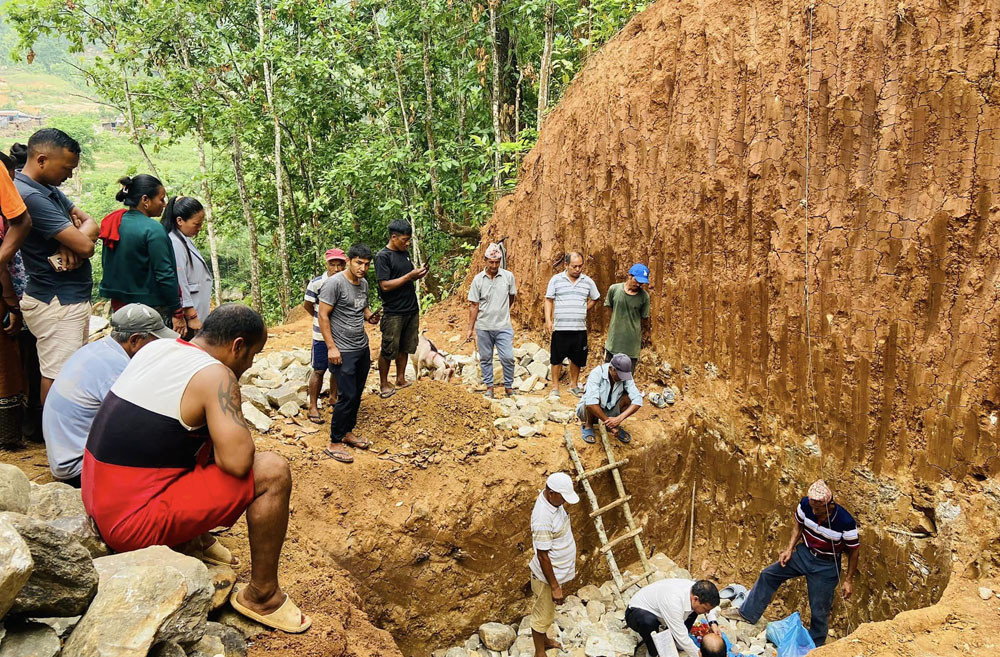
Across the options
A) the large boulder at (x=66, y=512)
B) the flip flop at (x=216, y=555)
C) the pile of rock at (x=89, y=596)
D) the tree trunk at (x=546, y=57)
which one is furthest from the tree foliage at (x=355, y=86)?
the pile of rock at (x=89, y=596)

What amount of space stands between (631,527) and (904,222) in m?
3.81

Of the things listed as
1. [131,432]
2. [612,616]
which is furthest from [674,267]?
[131,432]

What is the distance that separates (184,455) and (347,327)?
251cm

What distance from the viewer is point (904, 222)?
496 cm

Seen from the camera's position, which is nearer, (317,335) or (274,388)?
(317,335)

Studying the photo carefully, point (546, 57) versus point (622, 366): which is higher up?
point (546, 57)

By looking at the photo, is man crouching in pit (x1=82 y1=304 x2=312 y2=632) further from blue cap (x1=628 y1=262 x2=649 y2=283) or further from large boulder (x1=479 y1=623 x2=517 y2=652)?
blue cap (x1=628 y1=262 x2=649 y2=283)

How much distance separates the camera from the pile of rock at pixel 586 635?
557cm

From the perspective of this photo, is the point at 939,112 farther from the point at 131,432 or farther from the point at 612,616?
the point at 131,432

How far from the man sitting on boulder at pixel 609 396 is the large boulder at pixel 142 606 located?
13.2 ft

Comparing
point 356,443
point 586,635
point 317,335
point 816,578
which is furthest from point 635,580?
point 317,335

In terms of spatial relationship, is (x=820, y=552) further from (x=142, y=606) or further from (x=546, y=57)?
(x=546, y=57)

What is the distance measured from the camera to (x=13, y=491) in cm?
267

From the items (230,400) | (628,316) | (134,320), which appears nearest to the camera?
(230,400)
